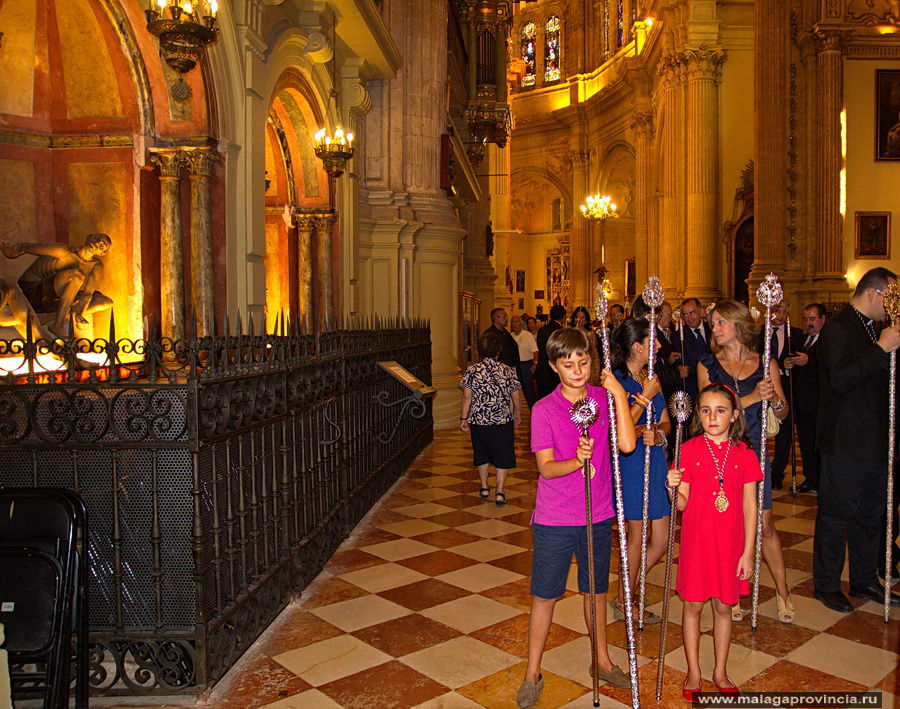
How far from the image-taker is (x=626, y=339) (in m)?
3.99

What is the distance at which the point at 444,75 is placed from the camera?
12.2 m

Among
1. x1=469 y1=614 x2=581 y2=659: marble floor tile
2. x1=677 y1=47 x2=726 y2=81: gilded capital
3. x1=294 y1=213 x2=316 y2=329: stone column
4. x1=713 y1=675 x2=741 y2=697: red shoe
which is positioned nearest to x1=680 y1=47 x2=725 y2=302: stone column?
x1=677 y1=47 x2=726 y2=81: gilded capital

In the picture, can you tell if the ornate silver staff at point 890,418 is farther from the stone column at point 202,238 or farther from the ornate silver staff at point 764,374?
the stone column at point 202,238

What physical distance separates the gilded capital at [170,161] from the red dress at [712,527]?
488 cm

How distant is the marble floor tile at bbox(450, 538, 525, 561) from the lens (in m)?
5.18

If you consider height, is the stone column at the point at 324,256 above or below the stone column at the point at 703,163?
below

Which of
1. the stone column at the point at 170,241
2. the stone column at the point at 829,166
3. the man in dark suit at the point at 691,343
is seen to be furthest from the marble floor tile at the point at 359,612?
the stone column at the point at 829,166

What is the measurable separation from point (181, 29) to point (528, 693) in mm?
4210

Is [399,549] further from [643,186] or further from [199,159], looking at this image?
[643,186]

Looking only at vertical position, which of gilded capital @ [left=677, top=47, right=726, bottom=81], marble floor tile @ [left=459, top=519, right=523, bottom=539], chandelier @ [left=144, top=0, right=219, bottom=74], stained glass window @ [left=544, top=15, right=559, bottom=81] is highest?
stained glass window @ [left=544, top=15, right=559, bottom=81]

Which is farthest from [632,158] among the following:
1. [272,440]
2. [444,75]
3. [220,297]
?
[272,440]

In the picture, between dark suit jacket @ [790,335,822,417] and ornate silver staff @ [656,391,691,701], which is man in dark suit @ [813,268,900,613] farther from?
dark suit jacket @ [790,335,822,417]

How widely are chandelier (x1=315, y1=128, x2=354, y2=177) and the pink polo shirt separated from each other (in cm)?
629

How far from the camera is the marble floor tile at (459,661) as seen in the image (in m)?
3.40
